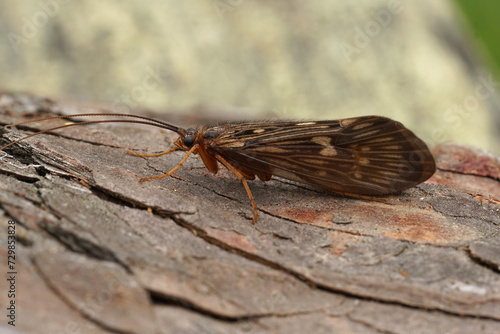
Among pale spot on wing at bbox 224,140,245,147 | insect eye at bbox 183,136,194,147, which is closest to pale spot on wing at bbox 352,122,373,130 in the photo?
pale spot on wing at bbox 224,140,245,147

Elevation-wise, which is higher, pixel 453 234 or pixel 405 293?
pixel 453 234

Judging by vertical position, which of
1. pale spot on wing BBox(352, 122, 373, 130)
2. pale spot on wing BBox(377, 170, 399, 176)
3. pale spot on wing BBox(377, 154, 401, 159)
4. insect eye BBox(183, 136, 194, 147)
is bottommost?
insect eye BBox(183, 136, 194, 147)

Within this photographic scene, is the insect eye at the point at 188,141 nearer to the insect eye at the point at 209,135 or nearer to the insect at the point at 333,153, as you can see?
the insect at the point at 333,153

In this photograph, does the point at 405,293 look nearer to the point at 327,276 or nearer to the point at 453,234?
the point at 327,276

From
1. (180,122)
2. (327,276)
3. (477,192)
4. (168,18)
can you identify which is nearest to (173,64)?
(168,18)

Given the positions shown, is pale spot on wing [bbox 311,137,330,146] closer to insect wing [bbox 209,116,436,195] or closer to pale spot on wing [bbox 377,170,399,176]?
insect wing [bbox 209,116,436,195]

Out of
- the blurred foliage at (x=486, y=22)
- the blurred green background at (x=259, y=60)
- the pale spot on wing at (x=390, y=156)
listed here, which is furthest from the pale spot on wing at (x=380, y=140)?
the blurred foliage at (x=486, y=22)
